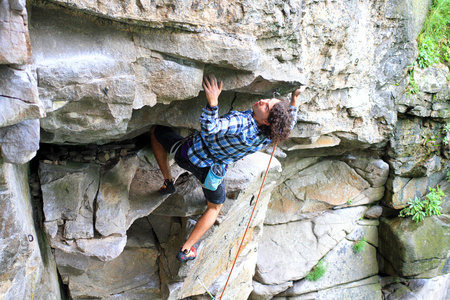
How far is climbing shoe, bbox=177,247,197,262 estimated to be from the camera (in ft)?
11.4

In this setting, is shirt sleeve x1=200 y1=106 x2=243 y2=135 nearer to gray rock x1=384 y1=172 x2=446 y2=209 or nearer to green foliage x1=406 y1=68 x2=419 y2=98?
green foliage x1=406 y1=68 x2=419 y2=98

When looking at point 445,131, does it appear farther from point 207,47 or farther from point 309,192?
point 207,47

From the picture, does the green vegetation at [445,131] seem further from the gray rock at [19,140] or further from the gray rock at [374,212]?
the gray rock at [19,140]

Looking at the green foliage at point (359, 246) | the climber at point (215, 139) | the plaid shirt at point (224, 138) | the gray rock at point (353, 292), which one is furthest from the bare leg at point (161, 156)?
the green foliage at point (359, 246)

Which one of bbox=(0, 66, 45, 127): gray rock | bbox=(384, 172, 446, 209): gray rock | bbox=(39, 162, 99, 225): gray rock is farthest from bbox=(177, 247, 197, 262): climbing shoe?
bbox=(384, 172, 446, 209): gray rock

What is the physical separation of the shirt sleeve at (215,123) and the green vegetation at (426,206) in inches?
213

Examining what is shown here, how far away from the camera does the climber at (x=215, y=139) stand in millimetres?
2688

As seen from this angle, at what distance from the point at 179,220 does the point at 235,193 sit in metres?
0.72

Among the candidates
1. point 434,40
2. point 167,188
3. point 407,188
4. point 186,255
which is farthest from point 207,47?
point 407,188

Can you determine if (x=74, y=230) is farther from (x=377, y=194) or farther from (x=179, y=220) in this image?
(x=377, y=194)

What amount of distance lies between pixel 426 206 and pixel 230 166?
15.3 ft

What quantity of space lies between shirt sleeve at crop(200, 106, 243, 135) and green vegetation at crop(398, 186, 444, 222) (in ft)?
17.8

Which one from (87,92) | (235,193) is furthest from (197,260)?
(87,92)

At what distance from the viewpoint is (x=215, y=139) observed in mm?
2895
